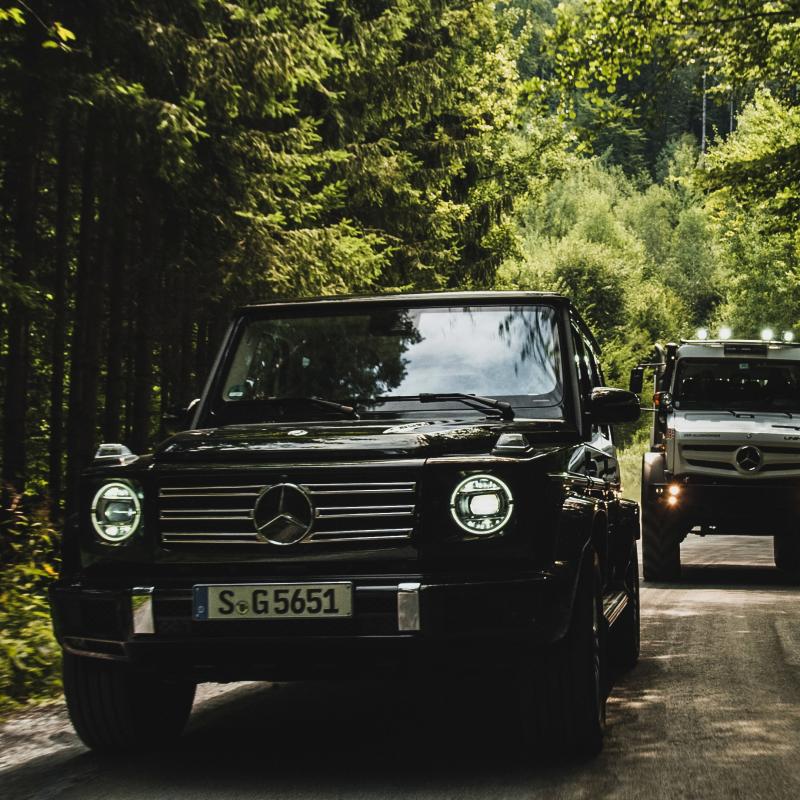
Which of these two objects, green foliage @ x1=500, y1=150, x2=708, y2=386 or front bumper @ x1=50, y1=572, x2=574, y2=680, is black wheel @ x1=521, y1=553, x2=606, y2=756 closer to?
front bumper @ x1=50, y1=572, x2=574, y2=680

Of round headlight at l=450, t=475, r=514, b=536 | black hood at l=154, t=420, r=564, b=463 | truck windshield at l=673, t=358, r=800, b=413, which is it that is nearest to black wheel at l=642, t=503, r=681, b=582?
truck windshield at l=673, t=358, r=800, b=413

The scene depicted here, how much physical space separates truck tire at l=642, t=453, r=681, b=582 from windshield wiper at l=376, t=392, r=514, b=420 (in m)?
8.24

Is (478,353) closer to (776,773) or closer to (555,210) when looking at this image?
A: (776,773)

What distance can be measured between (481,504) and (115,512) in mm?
1402

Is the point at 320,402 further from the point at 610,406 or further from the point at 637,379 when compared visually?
the point at 637,379

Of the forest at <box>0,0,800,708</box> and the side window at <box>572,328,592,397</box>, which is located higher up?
the forest at <box>0,0,800,708</box>

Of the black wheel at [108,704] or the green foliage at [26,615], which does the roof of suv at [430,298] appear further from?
the green foliage at [26,615]

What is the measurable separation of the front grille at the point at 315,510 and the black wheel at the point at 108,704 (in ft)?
2.17

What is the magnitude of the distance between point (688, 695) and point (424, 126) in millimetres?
20370

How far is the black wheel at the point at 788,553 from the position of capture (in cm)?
1454

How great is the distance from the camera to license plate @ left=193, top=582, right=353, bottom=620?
185 inches

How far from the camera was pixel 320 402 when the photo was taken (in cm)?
601

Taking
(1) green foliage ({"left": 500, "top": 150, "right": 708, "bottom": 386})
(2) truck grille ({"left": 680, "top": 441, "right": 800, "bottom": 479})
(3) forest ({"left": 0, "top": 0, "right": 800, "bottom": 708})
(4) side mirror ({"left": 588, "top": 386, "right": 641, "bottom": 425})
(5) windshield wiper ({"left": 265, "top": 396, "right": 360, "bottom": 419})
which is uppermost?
(1) green foliage ({"left": 500, "top": 150, "right": 708, "bottom": 386})

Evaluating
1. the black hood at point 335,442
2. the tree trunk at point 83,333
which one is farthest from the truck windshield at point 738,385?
the black hood at point 335,442
